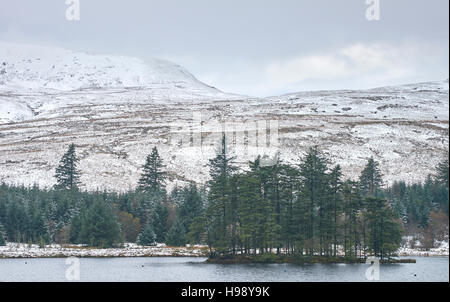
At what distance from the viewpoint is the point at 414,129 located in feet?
570

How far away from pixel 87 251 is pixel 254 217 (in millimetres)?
18758

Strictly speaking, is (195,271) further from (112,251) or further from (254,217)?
(112,251)

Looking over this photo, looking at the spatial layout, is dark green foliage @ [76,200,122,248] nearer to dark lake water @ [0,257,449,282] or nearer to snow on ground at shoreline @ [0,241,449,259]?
snow on ground at shoreline @ [0,241,449,259]

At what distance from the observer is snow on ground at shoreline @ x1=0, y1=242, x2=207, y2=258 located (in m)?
60.9

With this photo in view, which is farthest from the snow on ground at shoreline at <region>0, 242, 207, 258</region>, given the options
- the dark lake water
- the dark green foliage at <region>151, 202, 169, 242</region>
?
the dark green foliage at <region>151, 202, 169, 242</region>

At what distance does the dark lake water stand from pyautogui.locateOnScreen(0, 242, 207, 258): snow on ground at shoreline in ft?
11.4

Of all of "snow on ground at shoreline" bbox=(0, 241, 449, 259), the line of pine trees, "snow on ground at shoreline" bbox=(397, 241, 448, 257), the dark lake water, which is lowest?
"snow on ground at shoreline" bbox=(397, 241, 448, 257)

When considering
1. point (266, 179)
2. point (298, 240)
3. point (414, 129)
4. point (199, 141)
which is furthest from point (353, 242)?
point (414, 129)

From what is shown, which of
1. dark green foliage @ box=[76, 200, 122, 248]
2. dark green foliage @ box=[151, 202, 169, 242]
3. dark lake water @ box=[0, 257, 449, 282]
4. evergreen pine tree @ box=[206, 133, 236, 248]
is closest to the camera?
dark lake water @ box=[0, 257, 449, 282]

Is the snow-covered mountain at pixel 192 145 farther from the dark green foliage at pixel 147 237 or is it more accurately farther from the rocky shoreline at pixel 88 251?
the rocky shoreline at pixel 88 251

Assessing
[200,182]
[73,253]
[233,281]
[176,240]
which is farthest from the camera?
[200,182]
